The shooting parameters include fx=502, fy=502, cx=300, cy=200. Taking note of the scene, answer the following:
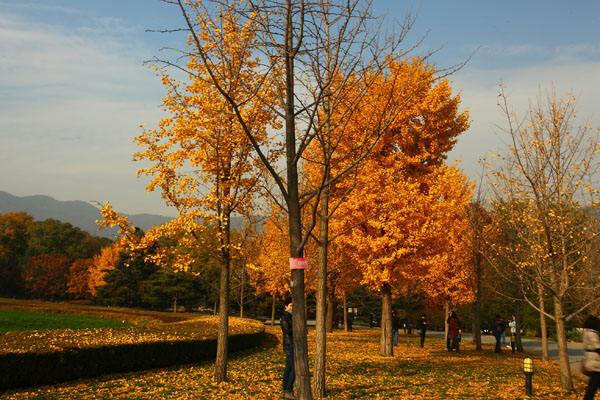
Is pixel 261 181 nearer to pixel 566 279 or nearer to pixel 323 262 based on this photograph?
pixel 323 262

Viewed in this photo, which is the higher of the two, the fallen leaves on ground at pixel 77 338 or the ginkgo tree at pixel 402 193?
the ginkgo tree at pixel 402 193

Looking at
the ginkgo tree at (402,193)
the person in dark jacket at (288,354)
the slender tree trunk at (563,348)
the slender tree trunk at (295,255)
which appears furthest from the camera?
the ginkgo tree at (402,193)

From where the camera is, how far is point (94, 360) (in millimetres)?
13273

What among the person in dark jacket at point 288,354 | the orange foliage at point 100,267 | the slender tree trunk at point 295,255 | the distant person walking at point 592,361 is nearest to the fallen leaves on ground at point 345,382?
the person in dark jacket at point 288,354

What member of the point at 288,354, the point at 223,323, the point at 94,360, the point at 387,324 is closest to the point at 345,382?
the point at 288,354

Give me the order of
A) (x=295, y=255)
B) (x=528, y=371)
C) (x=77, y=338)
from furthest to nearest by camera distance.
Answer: (x=77, y=338), (x=528, y=371), (x=295, y=255)

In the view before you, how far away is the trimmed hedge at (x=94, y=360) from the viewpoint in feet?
37.6

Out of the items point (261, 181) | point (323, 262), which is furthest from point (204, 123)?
point (323, 262)

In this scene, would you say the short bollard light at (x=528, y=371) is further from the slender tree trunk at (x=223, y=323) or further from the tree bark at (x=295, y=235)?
the tree bark at (x=295, y=235)

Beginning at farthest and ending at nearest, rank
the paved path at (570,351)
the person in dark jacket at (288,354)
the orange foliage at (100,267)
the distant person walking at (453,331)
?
the orange foliage at (100,267)
the distant person walking at (453,331)
the paved path at (570,351)
the person in dark jacket at (288,354)

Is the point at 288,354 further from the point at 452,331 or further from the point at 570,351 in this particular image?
the point at 570,351

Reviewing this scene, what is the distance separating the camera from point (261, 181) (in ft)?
40.7

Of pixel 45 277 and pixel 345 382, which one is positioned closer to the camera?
pixel 345 382

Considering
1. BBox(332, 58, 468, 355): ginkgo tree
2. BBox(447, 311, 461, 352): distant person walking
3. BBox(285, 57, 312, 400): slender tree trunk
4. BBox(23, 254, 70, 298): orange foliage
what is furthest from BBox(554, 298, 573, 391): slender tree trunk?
BBox(23, 254, 70, 298): orange foliage
